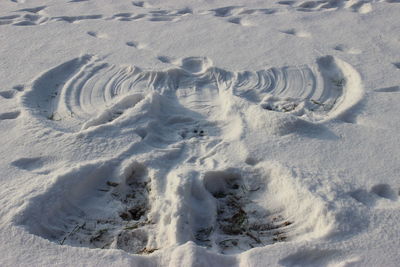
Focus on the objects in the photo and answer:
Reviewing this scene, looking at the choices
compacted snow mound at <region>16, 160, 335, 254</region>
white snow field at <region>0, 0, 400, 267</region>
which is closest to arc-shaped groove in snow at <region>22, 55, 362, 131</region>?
white snow field at <region>0, 0, 400, 267</region>

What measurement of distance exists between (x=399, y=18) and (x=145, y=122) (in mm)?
2421

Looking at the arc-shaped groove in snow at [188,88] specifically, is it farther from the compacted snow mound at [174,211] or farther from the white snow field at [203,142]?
the compacted snow mound at [174,211]


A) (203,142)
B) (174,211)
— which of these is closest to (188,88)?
(203,142)

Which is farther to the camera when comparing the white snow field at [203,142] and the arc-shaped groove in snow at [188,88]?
the arc-shaped groove in snow at [188,88]

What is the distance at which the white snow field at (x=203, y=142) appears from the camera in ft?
5.54

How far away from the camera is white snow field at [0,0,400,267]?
169 centimetres

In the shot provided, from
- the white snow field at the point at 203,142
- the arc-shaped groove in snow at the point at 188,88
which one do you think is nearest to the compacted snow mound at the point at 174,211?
the white snow field at the point at 203,142

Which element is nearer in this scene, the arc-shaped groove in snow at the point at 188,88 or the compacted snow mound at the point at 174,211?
the compacted snow mound at the point at 174,211

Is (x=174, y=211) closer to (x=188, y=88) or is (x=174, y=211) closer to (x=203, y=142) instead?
(x=203, y=142)

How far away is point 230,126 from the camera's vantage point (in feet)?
7.79

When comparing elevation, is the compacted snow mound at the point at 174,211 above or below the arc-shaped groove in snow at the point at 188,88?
below

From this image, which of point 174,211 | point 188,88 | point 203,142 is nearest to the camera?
point 174,211

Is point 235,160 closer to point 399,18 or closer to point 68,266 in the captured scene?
point 68,266

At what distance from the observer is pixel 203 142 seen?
2.26m
